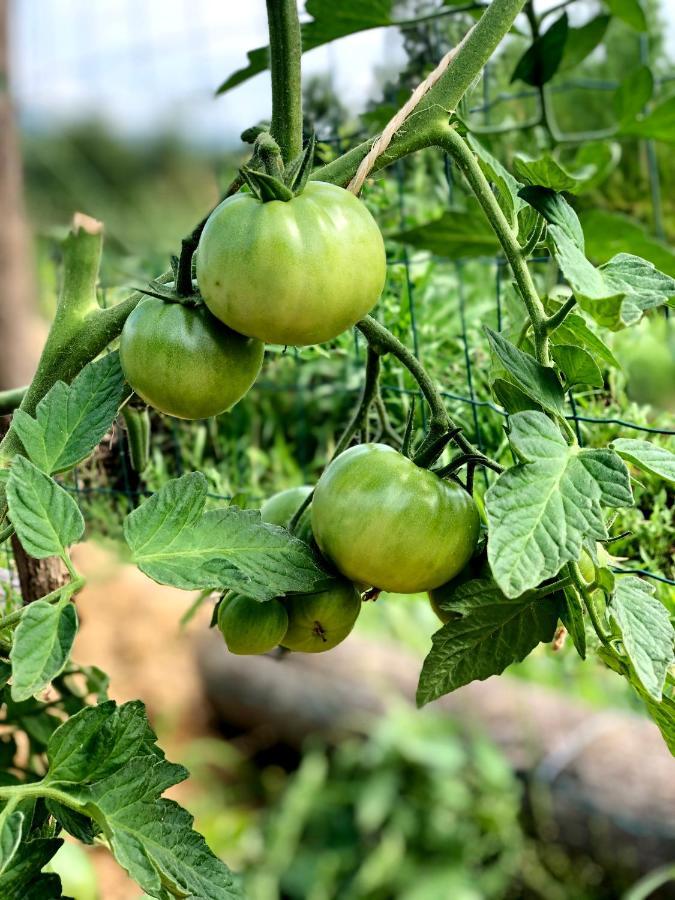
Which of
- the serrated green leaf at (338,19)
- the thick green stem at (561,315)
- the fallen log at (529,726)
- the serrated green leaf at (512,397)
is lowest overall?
the fallen log at (529,726)

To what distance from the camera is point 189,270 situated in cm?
44

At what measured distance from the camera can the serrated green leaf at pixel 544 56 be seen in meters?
0.85

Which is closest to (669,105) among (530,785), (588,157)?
(588,157)

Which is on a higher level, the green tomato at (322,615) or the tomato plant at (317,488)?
the tomato plant at (317,488)

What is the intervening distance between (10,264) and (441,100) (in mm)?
500

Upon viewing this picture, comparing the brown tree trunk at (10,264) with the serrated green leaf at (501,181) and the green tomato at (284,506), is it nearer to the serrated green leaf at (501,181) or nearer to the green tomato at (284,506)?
the green tomato at (284,506)

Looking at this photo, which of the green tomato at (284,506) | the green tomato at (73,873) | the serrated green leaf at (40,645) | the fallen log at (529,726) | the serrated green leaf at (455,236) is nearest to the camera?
the serrated green leaf at (40,645)

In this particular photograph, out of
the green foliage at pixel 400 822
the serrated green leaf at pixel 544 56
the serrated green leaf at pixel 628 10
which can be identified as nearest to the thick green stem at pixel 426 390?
the serrated green leaf at pixel 544 56

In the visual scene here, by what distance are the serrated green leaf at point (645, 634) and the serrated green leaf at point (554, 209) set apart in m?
0.14

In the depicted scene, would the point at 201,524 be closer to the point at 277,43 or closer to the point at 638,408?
the point at 277,43

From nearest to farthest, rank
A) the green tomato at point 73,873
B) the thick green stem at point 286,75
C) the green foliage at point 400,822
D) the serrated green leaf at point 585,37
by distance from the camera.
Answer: the thick green stem at point 286,75
the green tomato at point 73,873
the serrated green leaf at point 585,37
the green foliage at point 400,822

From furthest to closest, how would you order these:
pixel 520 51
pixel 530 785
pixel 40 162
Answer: pixel 530 785 → pixel 40 162 → pixel 520 51

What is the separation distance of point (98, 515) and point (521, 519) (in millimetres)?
521

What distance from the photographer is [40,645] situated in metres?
0.35
